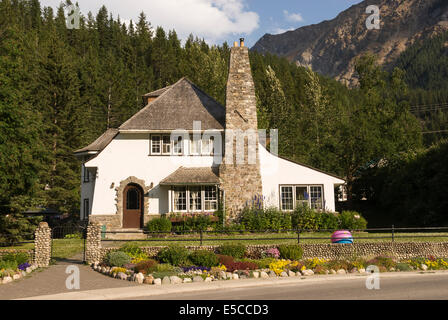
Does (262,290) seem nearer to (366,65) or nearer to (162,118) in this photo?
(162,118)

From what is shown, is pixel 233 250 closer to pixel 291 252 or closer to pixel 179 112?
pixel 291 252

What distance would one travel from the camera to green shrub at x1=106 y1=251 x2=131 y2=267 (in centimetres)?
1605

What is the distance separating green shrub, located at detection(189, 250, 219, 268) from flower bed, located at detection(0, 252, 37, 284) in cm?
640

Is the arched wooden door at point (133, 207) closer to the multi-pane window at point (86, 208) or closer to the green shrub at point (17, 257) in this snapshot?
the multi-pane window at point (86, 208)

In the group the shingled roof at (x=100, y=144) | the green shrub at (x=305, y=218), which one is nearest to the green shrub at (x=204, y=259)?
the green shrub at (x=305, y=218)

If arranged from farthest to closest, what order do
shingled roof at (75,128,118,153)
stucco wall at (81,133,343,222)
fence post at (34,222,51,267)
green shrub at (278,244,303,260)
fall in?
1. shingled roof at (75,128,118,153)
2. stucco wall at (81,133,343,222)
3. green shrub at (278,244,303,260)
4. fence post at (34,222,51,267)

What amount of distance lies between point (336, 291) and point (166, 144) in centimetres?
1806

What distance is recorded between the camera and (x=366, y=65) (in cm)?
4797

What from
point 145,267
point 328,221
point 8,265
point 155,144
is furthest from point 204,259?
point 155,144

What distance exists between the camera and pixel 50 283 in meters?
13.4

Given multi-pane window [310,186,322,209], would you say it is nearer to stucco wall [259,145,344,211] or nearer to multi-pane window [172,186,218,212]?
stucco wall [259,145,344,211]

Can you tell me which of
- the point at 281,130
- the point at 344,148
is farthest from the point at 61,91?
the point at 344,148

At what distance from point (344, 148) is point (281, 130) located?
47.2ft

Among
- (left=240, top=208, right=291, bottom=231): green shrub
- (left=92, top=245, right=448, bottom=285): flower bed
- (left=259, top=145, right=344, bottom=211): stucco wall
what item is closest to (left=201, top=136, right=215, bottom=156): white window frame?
(left=259, top=145, right=344, bottom=211): stucco wall
